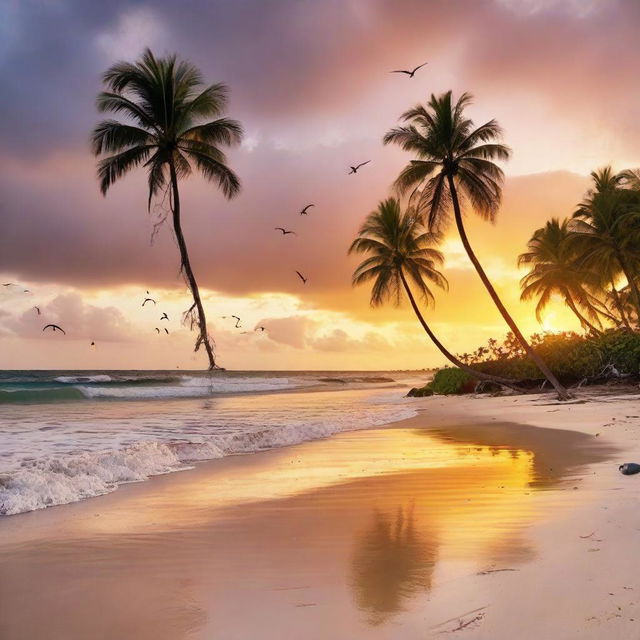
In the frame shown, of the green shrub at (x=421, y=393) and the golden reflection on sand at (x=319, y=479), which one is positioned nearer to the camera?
the golden reflection on sand at (x=319, y=479)

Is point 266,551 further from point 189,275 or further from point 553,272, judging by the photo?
point 553,272

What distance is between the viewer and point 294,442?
14.1 metres

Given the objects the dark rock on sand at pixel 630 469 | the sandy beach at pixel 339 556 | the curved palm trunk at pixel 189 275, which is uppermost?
the curved palm trunk at pixel 189 275

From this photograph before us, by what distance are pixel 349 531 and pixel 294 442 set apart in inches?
342

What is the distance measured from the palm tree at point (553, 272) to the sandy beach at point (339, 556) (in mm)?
32967

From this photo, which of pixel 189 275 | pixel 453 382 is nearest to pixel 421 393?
pixel 453 382

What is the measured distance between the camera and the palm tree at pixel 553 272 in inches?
1566

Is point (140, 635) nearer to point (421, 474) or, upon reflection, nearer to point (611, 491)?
point (611, 491)

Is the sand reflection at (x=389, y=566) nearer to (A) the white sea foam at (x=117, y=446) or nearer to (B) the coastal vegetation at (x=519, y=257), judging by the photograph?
(A) the white sea foam at (x=117, y=446)

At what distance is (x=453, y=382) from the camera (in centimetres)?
3616

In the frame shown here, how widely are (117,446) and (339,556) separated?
8979 mm

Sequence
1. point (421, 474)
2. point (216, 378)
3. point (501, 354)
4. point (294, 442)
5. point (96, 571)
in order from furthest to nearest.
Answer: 1. point (216, 378)
2. point (501, 354)
3. point (294, 442)
4. point (421, 474)
5. point (96, 571)

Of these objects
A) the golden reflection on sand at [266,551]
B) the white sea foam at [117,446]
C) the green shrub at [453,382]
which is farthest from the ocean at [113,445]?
the green shrub at [453,382]

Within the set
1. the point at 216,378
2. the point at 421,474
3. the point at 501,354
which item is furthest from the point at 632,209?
the point at 216,378
